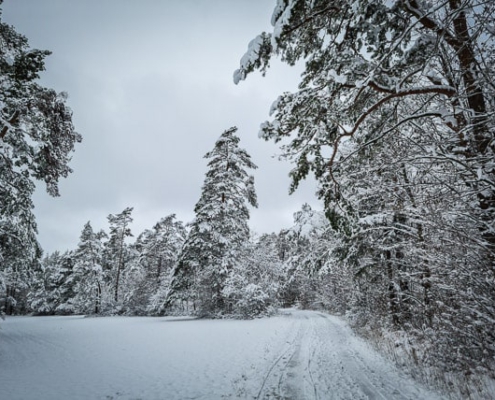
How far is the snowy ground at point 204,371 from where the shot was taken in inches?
206

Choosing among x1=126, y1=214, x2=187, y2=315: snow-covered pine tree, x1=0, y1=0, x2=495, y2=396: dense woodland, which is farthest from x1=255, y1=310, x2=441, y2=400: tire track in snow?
x1=126, y1=214, x2=187, y2=315: snow-covered pine tree

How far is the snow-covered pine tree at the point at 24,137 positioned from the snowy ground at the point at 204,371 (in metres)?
3.81

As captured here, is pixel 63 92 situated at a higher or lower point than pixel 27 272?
higher

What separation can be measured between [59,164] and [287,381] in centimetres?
1048

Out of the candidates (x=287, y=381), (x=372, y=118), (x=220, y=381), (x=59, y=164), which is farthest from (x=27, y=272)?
(x=372, y=118)

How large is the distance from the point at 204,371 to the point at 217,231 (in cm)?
1292

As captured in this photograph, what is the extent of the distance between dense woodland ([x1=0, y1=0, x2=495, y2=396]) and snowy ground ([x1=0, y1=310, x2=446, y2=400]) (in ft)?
5.12

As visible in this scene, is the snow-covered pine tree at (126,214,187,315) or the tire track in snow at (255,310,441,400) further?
the snow-covered pine tree at (126,214,187,315)

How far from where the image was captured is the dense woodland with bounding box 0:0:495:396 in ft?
11.9

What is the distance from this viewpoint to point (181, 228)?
36406mm

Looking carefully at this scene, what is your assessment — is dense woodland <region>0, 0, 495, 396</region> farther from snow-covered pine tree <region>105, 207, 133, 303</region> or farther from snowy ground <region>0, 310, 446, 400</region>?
snow-covered pine tree <region>105, 207, 133, 303</region>

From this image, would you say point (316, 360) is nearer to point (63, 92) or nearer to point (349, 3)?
point (349, 3)

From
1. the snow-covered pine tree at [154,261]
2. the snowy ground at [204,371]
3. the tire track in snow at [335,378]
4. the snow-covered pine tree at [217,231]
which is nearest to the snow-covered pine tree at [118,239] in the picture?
the snow-covered pine tree at [154,261]

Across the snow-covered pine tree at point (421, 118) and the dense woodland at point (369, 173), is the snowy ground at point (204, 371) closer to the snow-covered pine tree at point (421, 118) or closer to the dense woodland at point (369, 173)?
the dense woodland at point (369, 173)
